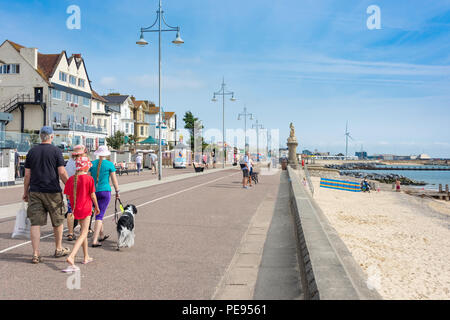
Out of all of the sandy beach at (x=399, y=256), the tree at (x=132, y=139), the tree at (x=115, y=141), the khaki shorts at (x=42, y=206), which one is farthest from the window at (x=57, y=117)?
the khaki shorts at (x=42, y=206)

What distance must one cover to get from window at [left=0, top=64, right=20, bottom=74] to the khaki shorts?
45099 mm

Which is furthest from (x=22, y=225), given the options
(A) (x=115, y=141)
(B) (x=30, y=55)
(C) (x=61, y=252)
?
(A) (x=115, y=141)

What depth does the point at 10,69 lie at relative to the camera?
44250mm

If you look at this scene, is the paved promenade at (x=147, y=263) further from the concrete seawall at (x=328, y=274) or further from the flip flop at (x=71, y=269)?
the concrete seawall at (x=328, y=274)

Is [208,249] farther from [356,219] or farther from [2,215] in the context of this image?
[356,219]

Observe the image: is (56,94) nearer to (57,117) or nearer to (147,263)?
(57,117)

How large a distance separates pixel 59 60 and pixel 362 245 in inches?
1815

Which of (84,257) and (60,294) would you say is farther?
(84,257)

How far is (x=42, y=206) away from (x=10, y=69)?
45.8 meters

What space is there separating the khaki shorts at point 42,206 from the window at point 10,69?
148 ft

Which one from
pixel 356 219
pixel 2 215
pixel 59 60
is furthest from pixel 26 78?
pixel 356 219

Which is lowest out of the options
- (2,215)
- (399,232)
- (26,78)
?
(399,232)

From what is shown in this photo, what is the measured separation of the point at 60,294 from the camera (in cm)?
440

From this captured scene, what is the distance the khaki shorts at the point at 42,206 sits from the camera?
5.70 metres
